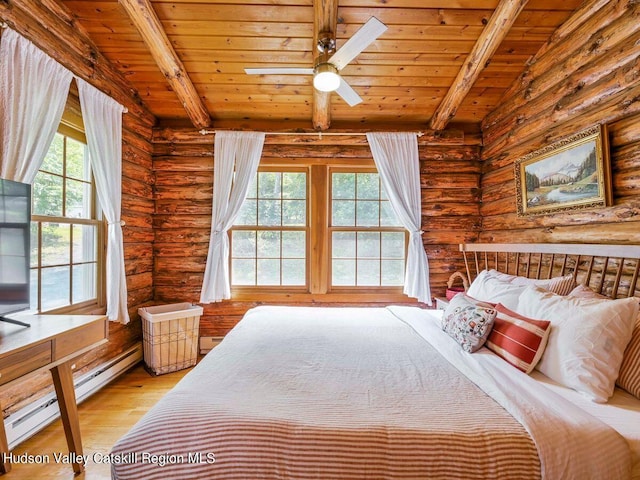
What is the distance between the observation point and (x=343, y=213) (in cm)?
357

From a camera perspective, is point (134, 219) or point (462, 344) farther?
point (134, 219)

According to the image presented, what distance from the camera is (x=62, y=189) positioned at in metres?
2.39

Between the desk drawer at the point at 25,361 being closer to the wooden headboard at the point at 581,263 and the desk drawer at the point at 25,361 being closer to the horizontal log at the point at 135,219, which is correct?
the horizontal log at the point at 135,219

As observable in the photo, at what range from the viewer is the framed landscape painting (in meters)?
1.93

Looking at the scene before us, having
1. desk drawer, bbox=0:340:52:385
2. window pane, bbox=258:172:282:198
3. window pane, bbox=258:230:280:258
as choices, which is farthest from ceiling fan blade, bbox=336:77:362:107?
desk drawer, bbox=0:340:52:385

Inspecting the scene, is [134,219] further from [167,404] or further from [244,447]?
[244,447]

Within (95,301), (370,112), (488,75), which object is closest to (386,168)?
(370,112)

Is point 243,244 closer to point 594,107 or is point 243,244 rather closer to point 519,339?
point 519,339

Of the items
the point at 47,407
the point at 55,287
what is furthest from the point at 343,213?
the point at 47,407

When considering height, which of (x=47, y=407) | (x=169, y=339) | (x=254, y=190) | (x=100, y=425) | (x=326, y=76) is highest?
(x=326, y=76)

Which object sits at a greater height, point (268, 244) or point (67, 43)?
point (67, 43)

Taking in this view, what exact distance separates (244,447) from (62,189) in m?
Answer: 2.57

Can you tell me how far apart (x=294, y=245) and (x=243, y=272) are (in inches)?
27.3

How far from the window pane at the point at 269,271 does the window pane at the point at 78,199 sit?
174 centimetres
